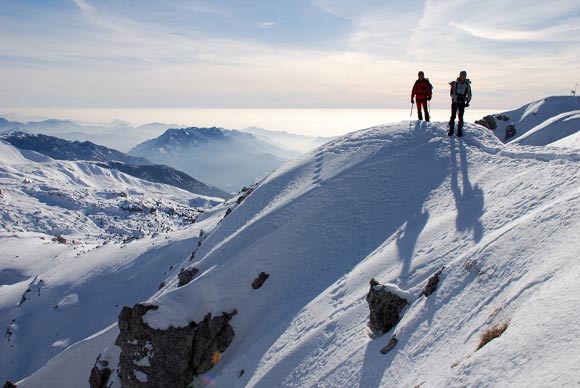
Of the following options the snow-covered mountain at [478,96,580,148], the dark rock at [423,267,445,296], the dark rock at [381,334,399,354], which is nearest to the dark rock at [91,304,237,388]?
the dark rock at [381,334,399,354]

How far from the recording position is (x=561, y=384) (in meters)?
5.98

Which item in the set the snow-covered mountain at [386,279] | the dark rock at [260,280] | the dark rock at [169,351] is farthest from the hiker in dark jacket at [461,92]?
the dark rock at [169,351]

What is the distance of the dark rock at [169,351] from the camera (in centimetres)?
1914

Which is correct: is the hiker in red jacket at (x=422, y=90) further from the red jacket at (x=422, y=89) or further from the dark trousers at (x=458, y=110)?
the dark trousers at (x=458, y=110)

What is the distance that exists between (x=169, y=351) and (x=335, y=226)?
11.0m

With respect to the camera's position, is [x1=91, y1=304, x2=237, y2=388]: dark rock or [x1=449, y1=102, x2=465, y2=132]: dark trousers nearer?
[x1=91, y1=304, x2=237, y2=388]: dark rock

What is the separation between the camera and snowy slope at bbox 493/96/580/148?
50219mm

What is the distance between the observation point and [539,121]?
68125 millimetres

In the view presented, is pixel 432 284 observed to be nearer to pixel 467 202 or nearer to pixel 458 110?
pixel 467 202

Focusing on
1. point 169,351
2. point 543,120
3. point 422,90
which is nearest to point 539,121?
point 543,120

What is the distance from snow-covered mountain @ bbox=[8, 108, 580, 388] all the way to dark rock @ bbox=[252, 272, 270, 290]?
66 millimetres

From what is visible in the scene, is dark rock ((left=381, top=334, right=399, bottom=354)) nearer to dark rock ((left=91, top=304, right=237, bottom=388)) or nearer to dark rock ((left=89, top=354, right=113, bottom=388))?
dark rock ((left=91, top=304, right=237, bottom=388))

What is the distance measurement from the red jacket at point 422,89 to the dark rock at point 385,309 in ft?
58.1

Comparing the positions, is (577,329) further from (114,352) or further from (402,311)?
(114,352)
